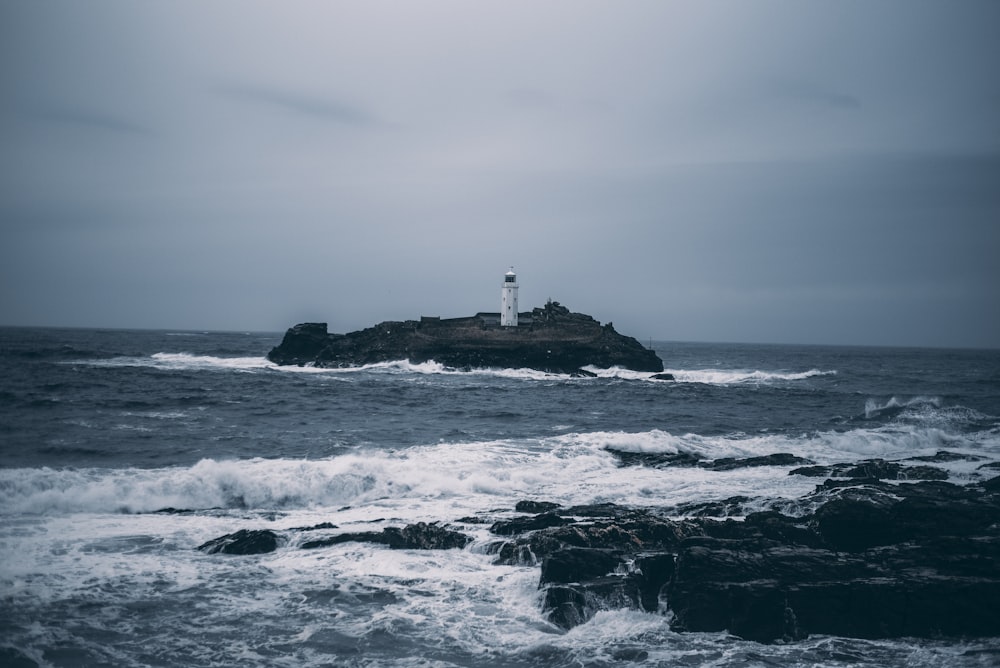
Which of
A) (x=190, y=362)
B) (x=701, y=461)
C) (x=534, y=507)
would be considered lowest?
(x=534, y=507)

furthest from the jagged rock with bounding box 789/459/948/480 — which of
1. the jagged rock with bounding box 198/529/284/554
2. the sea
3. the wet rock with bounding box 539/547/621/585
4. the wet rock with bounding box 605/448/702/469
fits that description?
the jagged rock with bounding box 198/529/284/554

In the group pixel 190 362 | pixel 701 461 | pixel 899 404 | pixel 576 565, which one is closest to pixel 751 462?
pixel 701 461

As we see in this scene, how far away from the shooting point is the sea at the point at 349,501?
970 centimetres

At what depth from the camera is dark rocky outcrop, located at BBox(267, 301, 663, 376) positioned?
65.2 meters

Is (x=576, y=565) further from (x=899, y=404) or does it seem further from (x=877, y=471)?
(x=899, y=404)

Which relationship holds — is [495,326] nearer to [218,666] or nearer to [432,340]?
[432,340]

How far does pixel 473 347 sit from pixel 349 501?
48457 mm

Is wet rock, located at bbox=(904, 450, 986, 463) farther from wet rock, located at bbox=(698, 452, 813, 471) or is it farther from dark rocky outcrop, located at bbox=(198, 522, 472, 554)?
dark rocky outcrop, located at bbox=(198, 522, 472, 554)

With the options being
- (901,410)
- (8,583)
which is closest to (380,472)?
(8,583)

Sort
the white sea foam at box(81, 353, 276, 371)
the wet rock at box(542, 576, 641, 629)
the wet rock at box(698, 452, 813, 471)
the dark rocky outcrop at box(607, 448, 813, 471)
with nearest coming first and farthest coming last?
the wet rock at box(542, 576, 641, 629), the wet rock at box(698, 452, 813, 471), the dark rocky outcrop at box(607, 448, 813, 471), the white sea foam at box(81, 353, 276, 371)

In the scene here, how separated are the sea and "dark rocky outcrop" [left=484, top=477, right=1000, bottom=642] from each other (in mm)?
325

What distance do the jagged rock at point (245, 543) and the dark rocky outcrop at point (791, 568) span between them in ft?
13.7

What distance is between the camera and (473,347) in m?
66.0

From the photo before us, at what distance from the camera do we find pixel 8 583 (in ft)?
36.7
